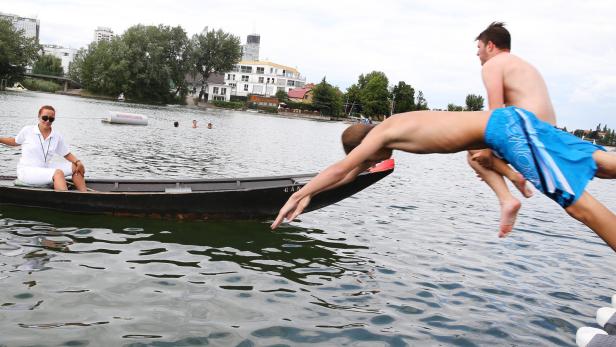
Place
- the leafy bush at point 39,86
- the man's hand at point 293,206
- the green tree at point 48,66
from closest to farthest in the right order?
the man's hand at point 293,206 → the leafy bush at point 39,86 → the green tree at point 48,66

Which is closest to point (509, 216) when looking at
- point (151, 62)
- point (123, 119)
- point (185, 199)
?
point (185, 199)

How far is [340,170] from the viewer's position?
14.6ft

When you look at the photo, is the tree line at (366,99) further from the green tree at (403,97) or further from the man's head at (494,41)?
the man's head at (494,41)

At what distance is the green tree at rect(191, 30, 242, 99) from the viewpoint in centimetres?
12100

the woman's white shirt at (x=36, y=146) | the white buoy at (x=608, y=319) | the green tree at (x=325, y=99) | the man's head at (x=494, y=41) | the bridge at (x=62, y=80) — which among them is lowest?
the white buoy at (x=608, y=319)

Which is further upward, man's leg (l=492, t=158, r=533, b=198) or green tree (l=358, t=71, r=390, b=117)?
green tree (l=358, t=71, r=390, b=117)

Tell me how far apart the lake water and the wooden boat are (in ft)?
0.80

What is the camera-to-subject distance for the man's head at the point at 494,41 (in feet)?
19.0

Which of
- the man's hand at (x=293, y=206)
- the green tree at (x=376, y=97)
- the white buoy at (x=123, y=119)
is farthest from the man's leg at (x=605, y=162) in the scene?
the green tree at (x=376, y=97)

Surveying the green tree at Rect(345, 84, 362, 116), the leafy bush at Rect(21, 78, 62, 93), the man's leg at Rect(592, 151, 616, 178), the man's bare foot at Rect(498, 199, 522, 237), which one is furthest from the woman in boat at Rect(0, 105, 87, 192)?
the green tree at Rect(345, 84, 362, 116)

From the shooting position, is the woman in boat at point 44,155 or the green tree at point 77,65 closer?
the woman in boat at point 44,155

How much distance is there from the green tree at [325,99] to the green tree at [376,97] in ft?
25.6

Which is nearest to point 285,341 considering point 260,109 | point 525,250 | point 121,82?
point 525,250

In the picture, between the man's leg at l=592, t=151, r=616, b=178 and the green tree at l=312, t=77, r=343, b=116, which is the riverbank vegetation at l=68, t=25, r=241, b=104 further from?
the man's leg at l=592, t=151, r=616, b=178
